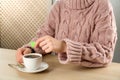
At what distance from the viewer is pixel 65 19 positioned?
126 cm

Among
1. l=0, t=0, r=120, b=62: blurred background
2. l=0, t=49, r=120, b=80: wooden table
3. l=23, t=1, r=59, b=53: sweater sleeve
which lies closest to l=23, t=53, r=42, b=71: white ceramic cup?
l=0, t=49, r=120, b=80: wooden table

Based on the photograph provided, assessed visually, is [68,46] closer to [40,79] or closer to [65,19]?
[40,79]

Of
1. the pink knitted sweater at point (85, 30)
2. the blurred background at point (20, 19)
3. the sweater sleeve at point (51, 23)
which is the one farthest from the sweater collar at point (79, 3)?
the blurred background at point (20, 19)

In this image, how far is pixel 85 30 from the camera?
1186 millimetres

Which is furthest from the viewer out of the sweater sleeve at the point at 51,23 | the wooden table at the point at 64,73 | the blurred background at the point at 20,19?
the blurred background at the point at 20,19

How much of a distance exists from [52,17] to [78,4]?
20cm

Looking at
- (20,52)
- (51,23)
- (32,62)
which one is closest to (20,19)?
(51,23)

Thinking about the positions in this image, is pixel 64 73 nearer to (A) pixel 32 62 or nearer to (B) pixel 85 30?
(A) pixel 32 62

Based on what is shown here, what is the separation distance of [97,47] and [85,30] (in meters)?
0.15

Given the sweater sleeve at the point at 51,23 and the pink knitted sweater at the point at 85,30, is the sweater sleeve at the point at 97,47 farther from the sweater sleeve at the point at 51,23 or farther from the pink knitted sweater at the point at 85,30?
the sweater sleeve at the point at 51,23

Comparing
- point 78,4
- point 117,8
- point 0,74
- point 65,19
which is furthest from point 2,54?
point 117,8

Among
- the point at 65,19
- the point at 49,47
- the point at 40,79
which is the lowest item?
the point at 40,79

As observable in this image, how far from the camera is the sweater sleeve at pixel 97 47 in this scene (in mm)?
1010

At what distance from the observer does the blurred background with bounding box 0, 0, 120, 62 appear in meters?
2.09
